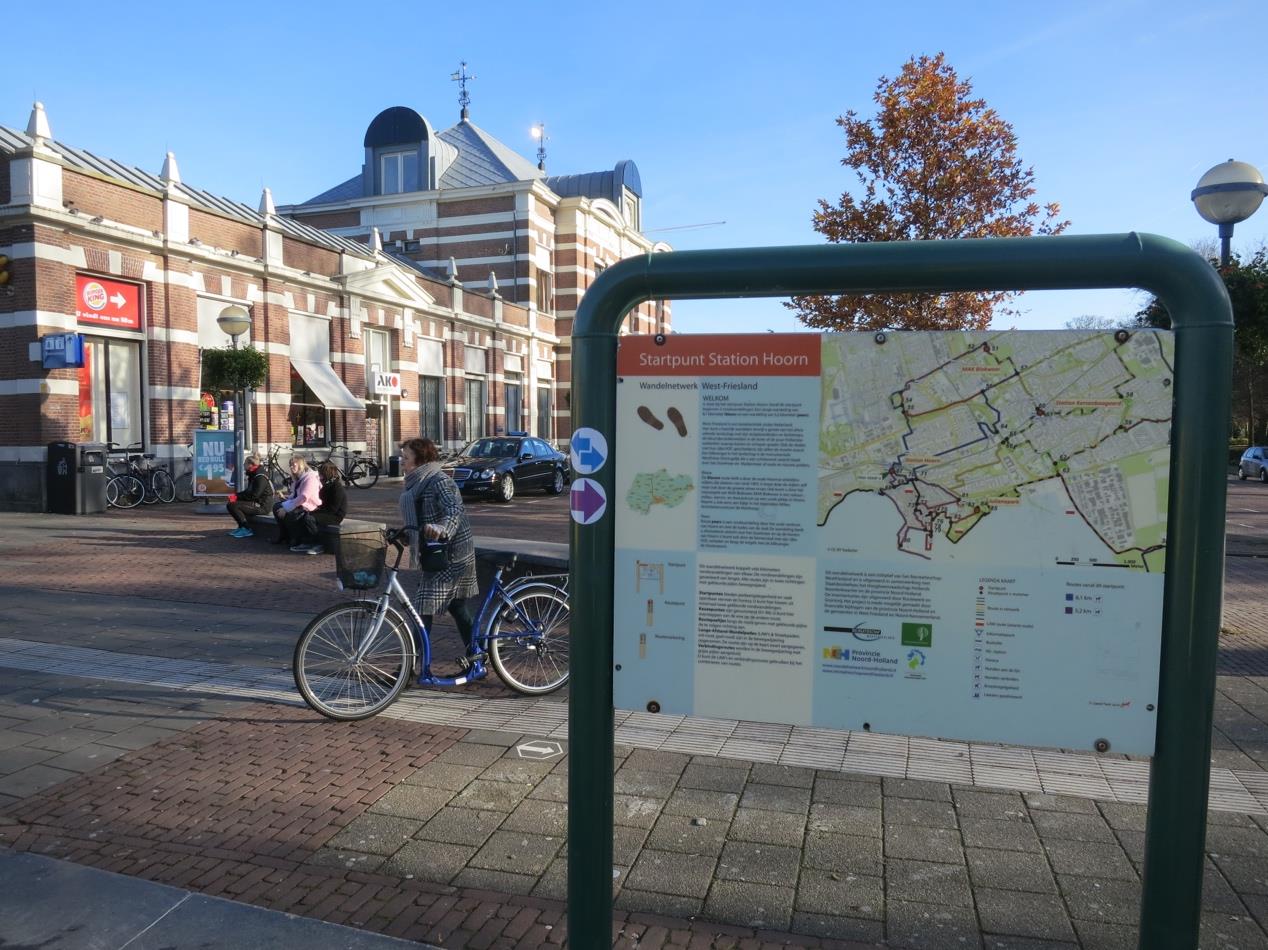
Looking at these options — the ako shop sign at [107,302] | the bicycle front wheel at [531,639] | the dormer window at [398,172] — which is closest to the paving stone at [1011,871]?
the bicycle front wheel at [531,639]

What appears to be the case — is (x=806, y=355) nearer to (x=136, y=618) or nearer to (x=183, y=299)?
(x=136, y=618)

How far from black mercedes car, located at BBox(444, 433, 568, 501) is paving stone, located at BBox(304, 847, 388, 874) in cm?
1690

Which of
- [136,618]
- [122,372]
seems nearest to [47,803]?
[136,618]

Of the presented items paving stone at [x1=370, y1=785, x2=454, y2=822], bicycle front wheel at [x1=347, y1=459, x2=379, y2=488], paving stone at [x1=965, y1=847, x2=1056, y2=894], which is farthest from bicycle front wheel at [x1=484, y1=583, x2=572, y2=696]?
bicycle front wheel at [x1=347, y1=459, x2=379, y2=488]

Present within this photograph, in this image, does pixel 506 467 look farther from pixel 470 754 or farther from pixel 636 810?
pixel 636 810

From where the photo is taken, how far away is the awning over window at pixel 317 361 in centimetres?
2569

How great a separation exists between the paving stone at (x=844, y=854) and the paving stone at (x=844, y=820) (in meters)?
0.05

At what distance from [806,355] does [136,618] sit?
25.5 feet

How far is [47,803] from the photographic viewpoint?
4258mm

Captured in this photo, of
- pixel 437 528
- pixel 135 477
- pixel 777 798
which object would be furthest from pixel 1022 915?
pixel 135 477

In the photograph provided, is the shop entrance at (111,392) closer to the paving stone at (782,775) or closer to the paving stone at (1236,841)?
the paving stone at (782,775)

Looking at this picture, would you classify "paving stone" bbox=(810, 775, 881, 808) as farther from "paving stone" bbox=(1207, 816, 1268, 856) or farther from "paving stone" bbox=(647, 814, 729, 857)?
"paving stone" bbox=(1207, 816, 1268, 856)

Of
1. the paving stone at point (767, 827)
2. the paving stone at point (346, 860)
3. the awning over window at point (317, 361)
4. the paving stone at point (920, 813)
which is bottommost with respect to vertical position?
the paving stone at point (346, 860)

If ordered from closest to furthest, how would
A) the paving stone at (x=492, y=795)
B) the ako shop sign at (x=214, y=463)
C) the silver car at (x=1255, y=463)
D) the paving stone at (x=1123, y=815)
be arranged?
the paving stone at (x=1123, y=815) < the paving stone at (x=492, y=795) < the ako shop sign at (x=214, y=463) < the silver car at (x=1255, y=463)
